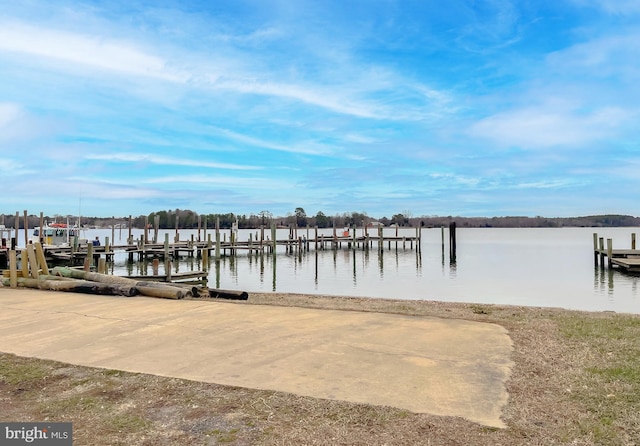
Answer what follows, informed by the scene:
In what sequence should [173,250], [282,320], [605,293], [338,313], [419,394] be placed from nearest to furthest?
[419,394] < [282,320] < [338,313] < [605,293] < [173,250]

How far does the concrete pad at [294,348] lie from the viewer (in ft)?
14.6

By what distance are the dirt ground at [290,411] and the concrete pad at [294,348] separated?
23cm

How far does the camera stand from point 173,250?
41469mm

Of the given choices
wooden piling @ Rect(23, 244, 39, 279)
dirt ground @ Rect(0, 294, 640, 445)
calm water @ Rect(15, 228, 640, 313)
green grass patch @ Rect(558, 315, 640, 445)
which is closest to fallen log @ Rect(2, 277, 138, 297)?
wooden piling @ Rect(23, 244, 39, 279)

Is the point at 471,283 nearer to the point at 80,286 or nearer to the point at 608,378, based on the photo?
the point at 80,286

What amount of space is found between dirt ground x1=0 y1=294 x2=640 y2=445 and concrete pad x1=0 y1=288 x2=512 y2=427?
0.76 ft

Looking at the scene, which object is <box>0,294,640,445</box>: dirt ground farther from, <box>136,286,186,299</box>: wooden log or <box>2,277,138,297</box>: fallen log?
<box>2,277,138,297</box>: fallen log

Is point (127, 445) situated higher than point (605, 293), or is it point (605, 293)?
point (127, 445)

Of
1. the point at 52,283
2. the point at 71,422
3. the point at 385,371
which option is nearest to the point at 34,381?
the point at 71,422

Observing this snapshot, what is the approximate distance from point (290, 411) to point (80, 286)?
9327 mm

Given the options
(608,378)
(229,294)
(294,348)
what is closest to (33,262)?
(229,294)

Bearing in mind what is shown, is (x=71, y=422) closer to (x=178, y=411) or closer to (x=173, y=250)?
(x=178, y=411)

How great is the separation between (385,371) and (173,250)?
38.9 m

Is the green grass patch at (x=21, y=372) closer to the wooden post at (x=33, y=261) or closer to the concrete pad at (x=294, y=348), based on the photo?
the concrete pad at (x=294, y=348)
